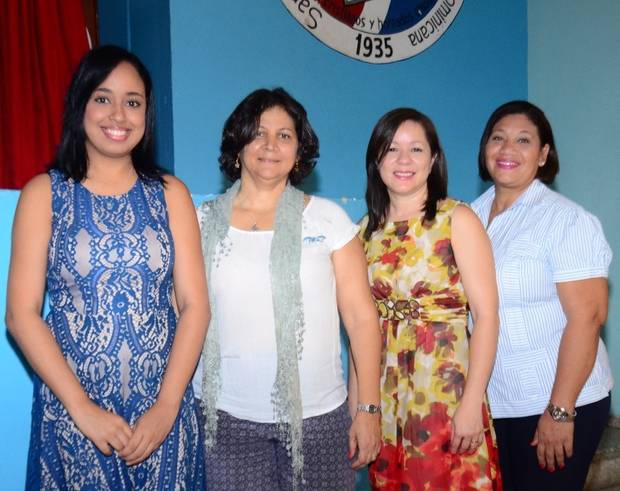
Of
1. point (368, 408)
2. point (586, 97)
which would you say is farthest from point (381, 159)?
point (586, 97)

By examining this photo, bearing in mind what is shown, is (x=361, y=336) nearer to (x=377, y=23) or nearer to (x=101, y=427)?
(x=101, y=427)

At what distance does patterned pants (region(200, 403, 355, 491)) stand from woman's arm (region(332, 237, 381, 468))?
66 mm

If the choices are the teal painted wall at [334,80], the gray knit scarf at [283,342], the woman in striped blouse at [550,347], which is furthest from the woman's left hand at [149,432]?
the teal painted wall at [334,80]

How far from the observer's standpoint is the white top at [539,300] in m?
1.86

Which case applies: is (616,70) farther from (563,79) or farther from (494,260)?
(494,260)

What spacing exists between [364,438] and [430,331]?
1.01 ft

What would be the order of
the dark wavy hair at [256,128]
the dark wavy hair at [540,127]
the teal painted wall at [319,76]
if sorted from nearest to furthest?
the dark wavy hair at [256,128], the dark wavy hair at [540,127], the teal painted wall at [319,76]

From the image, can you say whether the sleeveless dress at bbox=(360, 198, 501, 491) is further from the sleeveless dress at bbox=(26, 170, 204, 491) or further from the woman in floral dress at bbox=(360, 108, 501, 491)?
the sleeveless dress at bbox=(26, 170, 204, 491)

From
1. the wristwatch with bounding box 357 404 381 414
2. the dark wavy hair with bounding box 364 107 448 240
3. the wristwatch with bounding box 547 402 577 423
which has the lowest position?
the wristwatch with bounding box 547 402 577 423

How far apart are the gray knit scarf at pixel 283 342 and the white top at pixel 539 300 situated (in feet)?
1.96

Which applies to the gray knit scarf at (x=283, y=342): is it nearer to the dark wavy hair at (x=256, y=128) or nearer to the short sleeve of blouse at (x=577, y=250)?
the dark wavy hair at (x=256, y=128)

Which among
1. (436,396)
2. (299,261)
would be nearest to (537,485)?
(436,396)

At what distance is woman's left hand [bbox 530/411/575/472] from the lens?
1817 millimetres

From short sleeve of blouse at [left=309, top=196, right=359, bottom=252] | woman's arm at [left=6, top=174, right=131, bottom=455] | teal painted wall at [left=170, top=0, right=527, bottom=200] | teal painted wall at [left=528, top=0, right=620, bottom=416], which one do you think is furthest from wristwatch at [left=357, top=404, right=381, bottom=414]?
teal painted wall at [left=528, top=0, right=620, bottom=416]
